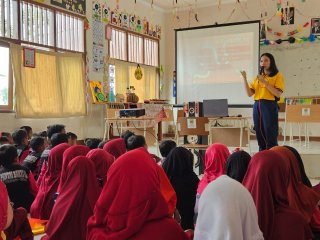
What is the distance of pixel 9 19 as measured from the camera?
5.73 meters

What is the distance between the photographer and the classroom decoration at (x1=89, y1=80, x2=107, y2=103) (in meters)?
7.36

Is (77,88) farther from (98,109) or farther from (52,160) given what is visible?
(52,160)

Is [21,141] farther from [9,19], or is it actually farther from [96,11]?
[96,11]

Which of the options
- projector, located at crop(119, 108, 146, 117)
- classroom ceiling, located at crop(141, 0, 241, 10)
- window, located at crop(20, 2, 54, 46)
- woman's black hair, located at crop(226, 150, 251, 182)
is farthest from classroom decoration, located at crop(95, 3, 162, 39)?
woman's black hair, located at crop(226, 150, 251, 182)

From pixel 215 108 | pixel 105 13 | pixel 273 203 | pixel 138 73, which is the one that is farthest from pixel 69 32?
pixel 273 203

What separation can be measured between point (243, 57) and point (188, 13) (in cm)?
255

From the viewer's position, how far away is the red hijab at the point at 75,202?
1896 mm

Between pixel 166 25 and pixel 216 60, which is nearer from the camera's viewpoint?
pixel 216 60

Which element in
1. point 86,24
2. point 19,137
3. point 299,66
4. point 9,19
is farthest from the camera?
point 299,66

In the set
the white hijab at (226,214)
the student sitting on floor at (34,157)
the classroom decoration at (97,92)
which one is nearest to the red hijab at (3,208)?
the white hijab at (226,214)

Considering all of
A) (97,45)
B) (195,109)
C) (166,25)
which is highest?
(166,25)

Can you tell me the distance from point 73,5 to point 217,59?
10.8 feet

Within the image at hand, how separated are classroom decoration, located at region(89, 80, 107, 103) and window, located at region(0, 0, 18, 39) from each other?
194 centimetres

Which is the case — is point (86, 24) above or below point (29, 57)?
above
